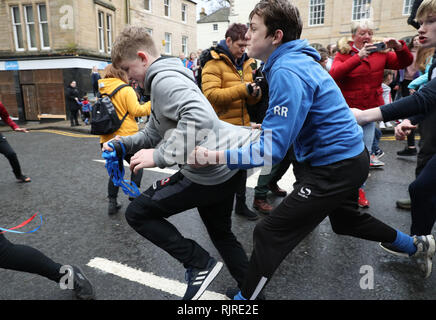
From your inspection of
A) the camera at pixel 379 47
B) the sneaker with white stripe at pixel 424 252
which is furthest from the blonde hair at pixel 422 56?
the sneaker with white stripe at pixel 424 252

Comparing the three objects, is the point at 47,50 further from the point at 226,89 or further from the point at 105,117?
the point at 226,89

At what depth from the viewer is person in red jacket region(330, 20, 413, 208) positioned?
3.83m

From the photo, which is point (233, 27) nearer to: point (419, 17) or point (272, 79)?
point (419, 17)

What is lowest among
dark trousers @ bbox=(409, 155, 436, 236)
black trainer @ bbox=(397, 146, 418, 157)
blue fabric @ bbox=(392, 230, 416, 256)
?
black trainer @ bbox=(397, 146, 418, 157)

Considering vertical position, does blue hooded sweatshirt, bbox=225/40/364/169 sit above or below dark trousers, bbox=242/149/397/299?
above

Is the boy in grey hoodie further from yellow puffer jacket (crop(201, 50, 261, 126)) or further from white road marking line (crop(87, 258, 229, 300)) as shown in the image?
yellow puffer jacket (crop(201, 50, 261, 126))

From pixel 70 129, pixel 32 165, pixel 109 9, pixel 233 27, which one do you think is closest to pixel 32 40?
pixel 109 9

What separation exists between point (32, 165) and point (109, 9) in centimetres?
1716

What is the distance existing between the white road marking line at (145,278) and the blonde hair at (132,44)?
69.9 inches

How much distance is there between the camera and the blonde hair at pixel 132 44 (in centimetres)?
213

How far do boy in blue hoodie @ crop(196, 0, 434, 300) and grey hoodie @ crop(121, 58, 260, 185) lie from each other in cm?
17

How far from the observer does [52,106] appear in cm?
1825

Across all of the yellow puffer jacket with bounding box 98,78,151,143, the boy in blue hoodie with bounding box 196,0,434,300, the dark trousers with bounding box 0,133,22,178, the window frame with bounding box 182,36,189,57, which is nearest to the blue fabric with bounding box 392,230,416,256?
the boy in blue hoodie with bounding box 196,0,434,300

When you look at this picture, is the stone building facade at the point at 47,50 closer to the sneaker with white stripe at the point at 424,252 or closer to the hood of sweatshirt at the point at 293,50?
the hood of sweatshirt at the point at 293,50
